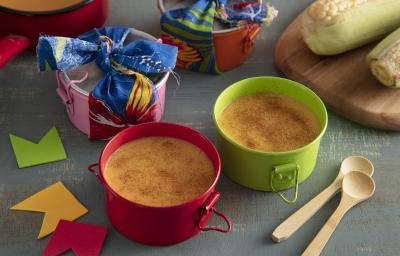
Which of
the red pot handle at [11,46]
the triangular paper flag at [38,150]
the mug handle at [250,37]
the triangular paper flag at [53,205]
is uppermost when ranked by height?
the mug handle at [250,37]

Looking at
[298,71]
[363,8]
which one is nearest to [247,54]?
[298,71]

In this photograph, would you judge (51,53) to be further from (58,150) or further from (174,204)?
(174,204)

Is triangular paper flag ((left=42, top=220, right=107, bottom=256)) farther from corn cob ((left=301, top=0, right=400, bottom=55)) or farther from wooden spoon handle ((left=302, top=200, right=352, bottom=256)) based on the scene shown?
corn cob ((left=301, top=0, right=400, bottom=55))

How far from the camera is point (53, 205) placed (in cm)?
90

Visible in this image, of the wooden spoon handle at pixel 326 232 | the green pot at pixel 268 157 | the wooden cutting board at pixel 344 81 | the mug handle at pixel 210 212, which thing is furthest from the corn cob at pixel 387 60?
the mug handle at pixel 210 212

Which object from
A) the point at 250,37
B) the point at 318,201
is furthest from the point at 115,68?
the point at 318,201

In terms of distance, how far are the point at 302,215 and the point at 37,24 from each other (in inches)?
21.6

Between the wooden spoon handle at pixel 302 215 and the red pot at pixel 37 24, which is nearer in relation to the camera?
the wooden spoon handle at pixel 302 215

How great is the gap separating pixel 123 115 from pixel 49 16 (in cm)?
24

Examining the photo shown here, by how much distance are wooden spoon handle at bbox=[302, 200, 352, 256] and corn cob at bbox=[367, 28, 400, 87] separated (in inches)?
10.2

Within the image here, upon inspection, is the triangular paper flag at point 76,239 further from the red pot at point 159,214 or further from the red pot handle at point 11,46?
the red pot handle at point 11,46

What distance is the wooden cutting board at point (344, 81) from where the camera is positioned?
1.03 metres

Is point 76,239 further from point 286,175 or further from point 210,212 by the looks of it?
point 286,175

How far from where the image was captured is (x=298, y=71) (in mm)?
1097
